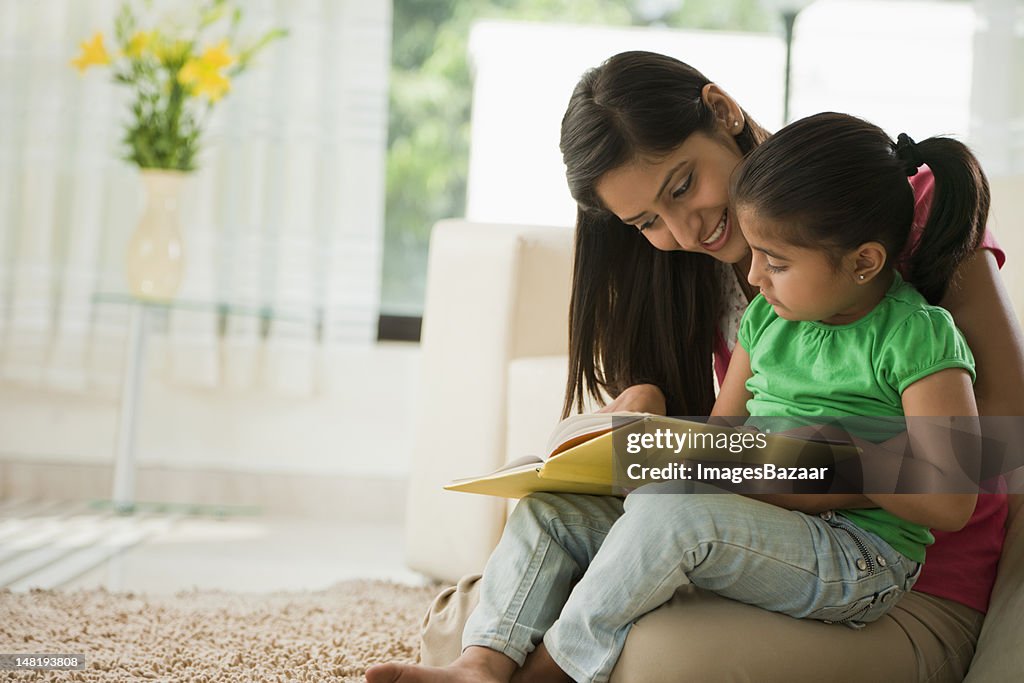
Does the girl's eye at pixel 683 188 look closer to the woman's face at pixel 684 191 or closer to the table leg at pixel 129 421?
the woman's face at pixel 684 191

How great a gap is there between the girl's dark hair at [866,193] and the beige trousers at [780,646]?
0.35 m

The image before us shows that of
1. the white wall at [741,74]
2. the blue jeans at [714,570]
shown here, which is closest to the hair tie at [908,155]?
the blue jeans at [714,570]

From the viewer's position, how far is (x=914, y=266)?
3.74 feet

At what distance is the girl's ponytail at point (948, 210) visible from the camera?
43.8 inches

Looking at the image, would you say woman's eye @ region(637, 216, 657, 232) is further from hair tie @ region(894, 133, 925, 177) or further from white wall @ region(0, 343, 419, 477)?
white wall @ region(0, 343, 419, 477)

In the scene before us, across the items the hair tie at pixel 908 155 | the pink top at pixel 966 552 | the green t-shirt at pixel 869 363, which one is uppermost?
the hair tie at pixel 908 155

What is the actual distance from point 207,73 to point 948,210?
2.17m

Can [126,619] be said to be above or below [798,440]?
below

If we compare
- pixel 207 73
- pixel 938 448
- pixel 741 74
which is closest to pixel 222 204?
pixel 207 73

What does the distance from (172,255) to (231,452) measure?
2.01 ft

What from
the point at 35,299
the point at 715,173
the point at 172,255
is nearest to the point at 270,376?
the point at 172,255

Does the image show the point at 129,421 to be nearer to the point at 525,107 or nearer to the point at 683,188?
the point at 525,107

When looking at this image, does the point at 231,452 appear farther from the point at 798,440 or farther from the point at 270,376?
the point at 798,440

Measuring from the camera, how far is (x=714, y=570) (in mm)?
1065
